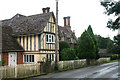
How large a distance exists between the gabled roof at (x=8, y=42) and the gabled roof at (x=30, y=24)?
3.35 feet

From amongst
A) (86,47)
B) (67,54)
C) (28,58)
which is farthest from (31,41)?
(86,47)

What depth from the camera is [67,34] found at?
137ft

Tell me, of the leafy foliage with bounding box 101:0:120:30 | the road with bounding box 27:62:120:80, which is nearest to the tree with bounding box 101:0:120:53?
the leafy foliage with bounding box 101:0:120:30

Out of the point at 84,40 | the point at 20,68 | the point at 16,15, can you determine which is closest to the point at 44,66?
the point at 20,68

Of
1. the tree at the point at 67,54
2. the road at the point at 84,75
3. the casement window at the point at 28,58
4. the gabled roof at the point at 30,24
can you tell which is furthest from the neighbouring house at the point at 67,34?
the road at the point at 84,75

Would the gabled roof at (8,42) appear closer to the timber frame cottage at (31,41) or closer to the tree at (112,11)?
the timber frame cottage at (31,41)

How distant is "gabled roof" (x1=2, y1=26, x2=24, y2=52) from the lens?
21731 millimetres

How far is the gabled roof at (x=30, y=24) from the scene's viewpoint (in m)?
24.0

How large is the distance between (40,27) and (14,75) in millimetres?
10566

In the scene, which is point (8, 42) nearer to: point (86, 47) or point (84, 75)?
point (84, 75)

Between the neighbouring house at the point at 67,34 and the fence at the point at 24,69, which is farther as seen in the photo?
the neighbouring house at the point at 67,34

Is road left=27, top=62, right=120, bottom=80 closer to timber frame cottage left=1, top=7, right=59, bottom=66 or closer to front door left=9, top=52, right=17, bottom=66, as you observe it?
timber frame cottage left=1, top=7, right=59, bottom=66

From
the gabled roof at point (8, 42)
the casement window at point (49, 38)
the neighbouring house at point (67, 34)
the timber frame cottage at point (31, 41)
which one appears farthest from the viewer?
the neighbouring house at point (67, 34)

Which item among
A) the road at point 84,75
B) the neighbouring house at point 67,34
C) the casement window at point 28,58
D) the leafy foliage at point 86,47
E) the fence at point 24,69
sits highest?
the neighbouring house at point 67,34
